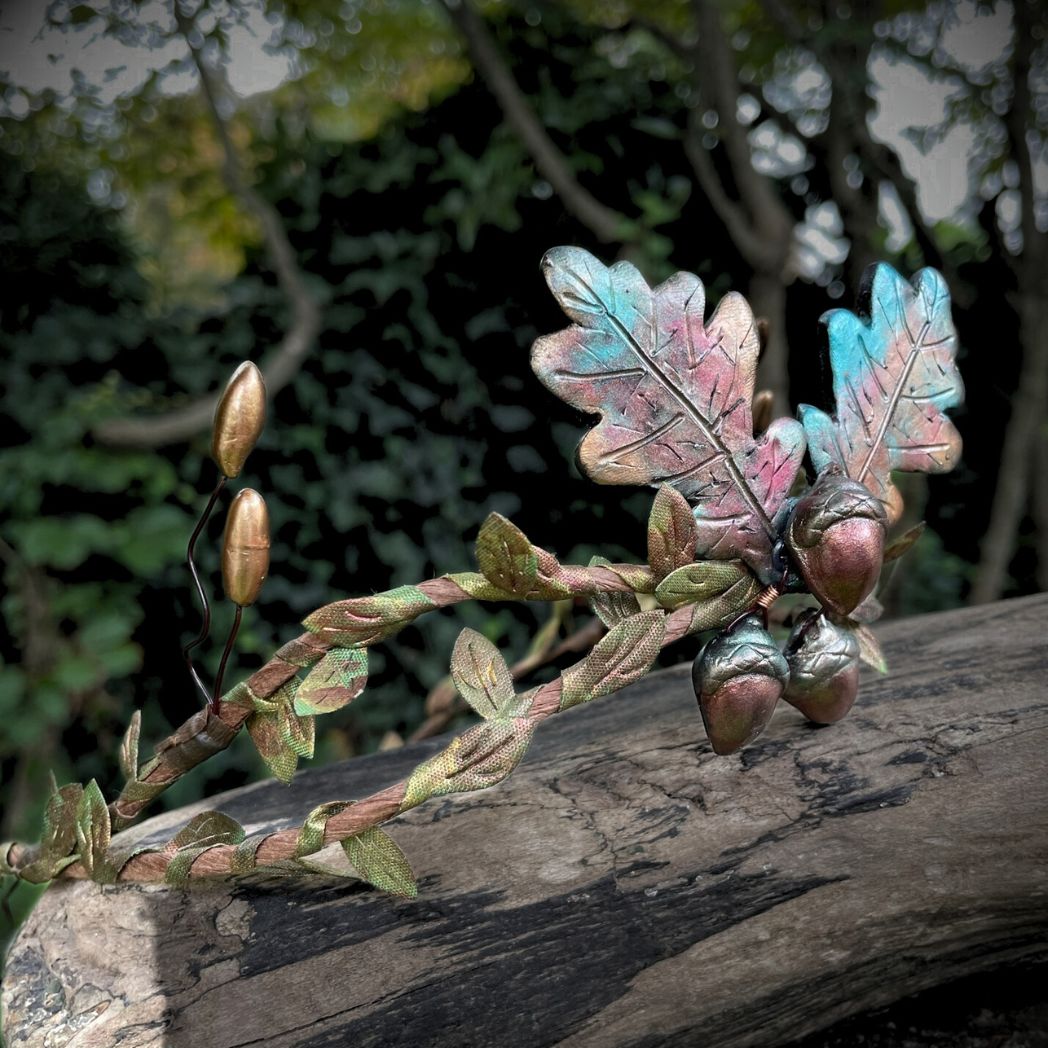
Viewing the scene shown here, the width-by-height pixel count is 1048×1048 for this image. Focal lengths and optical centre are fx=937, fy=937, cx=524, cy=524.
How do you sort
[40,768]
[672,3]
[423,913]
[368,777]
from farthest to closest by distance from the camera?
1. [672,3]
2. [40,768]
3. [368,777]
4. [423,913]

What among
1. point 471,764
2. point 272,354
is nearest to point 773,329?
point 272,354

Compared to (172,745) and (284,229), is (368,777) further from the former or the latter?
(284,229)

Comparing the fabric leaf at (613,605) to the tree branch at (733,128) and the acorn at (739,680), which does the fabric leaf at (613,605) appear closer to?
the acorn at (739,680)

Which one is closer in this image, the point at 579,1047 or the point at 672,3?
the point at 579,1047

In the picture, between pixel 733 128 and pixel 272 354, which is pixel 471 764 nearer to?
pixel 272 354

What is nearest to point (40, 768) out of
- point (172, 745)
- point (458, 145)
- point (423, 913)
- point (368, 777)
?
point (368, 777)
